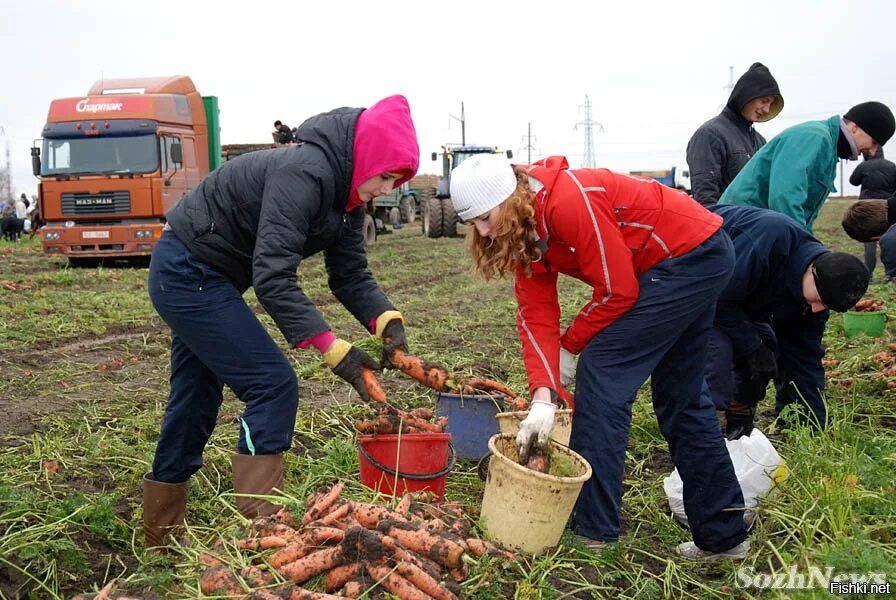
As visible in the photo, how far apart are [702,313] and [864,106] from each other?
260 centimetres

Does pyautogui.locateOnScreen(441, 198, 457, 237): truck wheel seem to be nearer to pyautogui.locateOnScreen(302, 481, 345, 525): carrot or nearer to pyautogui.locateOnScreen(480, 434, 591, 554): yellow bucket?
pyautogui.locateOnScreen(480, 434, 591, 554): yellow bucket

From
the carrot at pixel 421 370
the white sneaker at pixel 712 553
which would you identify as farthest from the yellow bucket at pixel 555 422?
the white sneaker at pixel 712 553

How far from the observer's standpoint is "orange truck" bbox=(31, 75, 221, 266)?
14.7 m

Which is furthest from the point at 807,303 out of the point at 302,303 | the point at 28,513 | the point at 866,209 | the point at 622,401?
the point at 28,513

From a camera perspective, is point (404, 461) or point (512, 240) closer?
point (512, 240)

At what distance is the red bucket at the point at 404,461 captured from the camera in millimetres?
3535

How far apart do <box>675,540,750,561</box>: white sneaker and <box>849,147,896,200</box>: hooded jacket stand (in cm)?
749

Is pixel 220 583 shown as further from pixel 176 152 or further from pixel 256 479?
pixel 176 152

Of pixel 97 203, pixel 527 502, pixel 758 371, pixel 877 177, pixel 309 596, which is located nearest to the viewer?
pixel 309 596

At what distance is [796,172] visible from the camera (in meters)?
4.72

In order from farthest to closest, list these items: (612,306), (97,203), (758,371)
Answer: (97,203) < (758,371) < (612,306)

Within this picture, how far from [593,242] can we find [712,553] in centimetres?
146

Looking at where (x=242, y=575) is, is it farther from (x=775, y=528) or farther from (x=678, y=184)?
(x=678, y=184)

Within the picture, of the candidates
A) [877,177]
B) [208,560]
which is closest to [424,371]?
[208,560]
